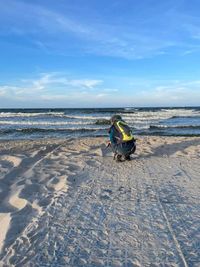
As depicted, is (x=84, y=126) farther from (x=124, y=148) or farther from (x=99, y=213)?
(x=99, y=213)

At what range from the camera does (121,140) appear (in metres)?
10.4

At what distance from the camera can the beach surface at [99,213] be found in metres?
4.20

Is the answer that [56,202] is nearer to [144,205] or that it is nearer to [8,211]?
[8,211]

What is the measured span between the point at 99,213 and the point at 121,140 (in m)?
4.91

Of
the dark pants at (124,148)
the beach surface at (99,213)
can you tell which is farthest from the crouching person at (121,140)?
the beach surface at (99,213)

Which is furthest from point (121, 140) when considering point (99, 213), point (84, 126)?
point (84, 126)

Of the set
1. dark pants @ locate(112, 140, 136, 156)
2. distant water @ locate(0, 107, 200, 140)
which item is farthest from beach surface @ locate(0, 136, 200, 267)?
distant water @ locate(0, 107, 200, 140)

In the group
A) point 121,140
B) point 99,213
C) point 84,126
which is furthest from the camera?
point 84,126

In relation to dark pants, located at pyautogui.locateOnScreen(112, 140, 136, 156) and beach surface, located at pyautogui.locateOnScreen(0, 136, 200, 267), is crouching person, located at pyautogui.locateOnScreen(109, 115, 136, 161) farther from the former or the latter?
beach surface, located at pyautogui.locateOnScreen(0, 136, 200, 267)

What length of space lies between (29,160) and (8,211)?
15.3 ft

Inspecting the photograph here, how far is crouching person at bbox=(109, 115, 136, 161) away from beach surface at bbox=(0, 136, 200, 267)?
0.28 meters

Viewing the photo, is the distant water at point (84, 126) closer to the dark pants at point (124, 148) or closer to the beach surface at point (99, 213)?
the dark pants at point (124, 148)

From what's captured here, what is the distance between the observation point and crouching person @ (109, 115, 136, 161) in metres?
10.3

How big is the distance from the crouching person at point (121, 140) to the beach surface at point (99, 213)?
0.28 meters
